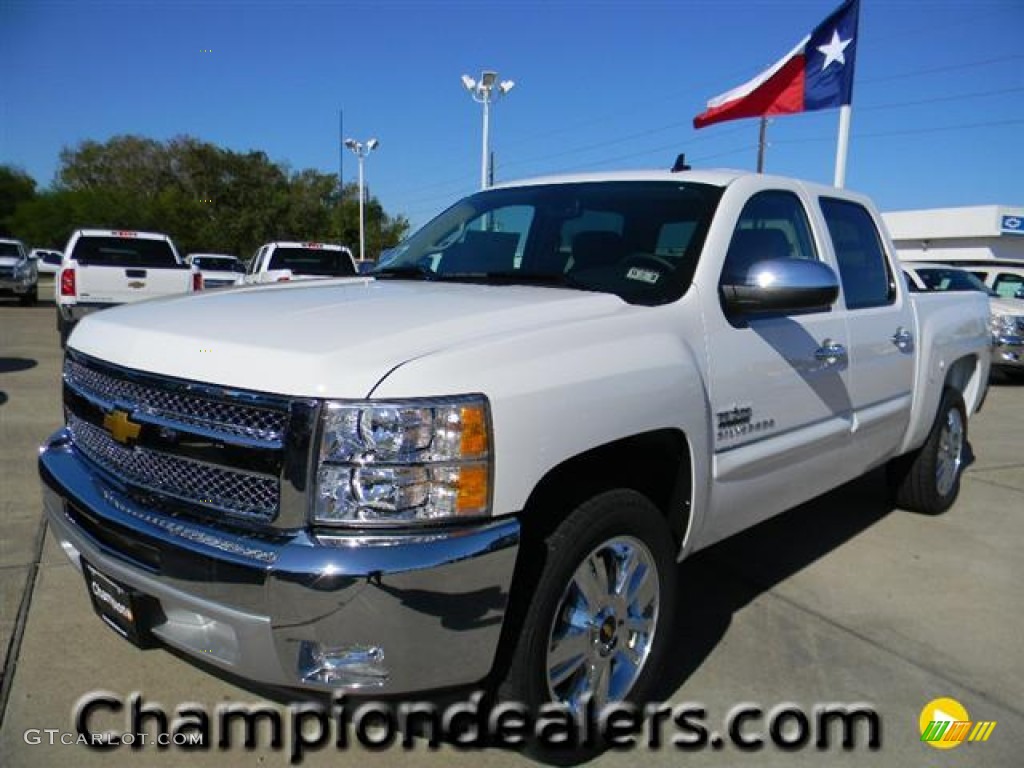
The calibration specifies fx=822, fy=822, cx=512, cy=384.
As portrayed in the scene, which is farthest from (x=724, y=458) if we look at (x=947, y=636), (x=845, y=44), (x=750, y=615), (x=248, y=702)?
(x=845, y=44)

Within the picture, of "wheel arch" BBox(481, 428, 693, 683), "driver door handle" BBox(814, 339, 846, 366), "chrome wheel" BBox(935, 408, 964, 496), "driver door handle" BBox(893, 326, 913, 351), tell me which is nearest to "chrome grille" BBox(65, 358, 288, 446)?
Result: "wheel arch" BBox(481, 428, 693, 683)

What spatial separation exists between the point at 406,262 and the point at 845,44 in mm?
10182

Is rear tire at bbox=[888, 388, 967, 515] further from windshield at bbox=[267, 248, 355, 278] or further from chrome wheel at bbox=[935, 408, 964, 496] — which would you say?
windshield at bbox=[267, 248, 355, 278]

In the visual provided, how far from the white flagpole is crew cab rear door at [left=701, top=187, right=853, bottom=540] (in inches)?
378

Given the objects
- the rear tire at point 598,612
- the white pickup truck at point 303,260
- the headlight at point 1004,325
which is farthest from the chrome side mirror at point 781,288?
the white pickup truck at point 303,260

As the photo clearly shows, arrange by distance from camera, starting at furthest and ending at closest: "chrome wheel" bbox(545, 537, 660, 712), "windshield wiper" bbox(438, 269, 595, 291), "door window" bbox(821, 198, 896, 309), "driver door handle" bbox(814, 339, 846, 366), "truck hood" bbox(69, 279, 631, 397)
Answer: "door window" bbox(821, 198, 896, 309)
"driver door handle" bbox(814, 339, 846, 366)
"windshield wiper" bbox(438, 269, 595, 291)
"chrome wheel" bbox(545, 537, 660, 712)
"truck hood" bbox(69, 279, 631, 397)

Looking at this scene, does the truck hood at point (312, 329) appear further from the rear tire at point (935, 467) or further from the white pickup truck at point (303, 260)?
the white pickup truck at point (303, 260)

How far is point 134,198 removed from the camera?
6219 centimetres

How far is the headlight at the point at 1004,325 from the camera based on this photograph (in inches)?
496

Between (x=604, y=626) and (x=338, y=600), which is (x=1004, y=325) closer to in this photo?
(x=604, y=626)

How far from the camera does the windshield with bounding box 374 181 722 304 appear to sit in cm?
312

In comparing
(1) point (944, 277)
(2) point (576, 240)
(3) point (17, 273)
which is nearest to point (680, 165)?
(2) point (576, 240)

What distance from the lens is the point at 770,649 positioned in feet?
11.3

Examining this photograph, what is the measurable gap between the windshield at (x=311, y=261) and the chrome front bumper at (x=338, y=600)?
499 inches
